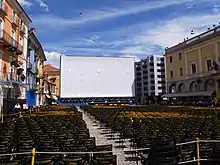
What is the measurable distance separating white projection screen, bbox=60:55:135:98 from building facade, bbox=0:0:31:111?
35001 millimetres

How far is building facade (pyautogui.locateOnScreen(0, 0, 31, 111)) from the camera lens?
2477 centimetres

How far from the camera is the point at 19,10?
31.2 m

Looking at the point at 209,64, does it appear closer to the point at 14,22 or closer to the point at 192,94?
the point at 192,94

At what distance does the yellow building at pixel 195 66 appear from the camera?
154 feet

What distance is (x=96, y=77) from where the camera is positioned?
71.0 meters

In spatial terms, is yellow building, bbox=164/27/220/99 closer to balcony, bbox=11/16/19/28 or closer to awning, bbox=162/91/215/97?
awning, bbox=162/91/215/97

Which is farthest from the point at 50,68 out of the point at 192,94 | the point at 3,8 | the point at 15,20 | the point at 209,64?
the point at 3,8

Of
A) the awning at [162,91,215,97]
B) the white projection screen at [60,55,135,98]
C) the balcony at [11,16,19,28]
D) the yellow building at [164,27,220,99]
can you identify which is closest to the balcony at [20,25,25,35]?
the balcony at [11,16,19,28]

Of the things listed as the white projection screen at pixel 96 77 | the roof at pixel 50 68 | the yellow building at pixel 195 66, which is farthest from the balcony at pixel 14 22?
the roof at pixel 50 68

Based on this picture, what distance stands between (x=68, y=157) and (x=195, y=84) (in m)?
50.4

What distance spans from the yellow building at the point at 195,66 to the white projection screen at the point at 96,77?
1341 cm

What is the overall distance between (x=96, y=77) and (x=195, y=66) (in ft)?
90.8

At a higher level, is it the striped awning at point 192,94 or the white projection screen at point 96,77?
the white projection screen at point 96,77

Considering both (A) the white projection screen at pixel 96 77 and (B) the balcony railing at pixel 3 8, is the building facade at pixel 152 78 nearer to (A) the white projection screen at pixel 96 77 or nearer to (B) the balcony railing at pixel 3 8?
(A) the white projection screen at pixel 96 77
